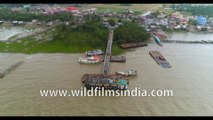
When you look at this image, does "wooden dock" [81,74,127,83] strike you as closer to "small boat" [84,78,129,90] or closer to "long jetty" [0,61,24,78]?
"small boat" [84,78,129,90]

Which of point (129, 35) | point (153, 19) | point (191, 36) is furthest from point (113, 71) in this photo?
point (153, 19)

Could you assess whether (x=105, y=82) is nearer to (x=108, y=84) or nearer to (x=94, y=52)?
(x=108, y=84)

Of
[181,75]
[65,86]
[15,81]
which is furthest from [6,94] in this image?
[181,75]

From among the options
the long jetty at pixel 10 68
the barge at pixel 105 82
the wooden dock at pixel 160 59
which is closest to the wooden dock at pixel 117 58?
the wooden dock at pixel 160 59

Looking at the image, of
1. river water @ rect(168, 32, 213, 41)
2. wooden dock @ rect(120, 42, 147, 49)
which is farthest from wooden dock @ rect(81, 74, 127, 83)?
river water @ rect(168, 32, 213, 41)

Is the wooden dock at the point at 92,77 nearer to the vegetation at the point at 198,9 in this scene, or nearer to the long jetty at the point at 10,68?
the long jetty at the point at 10,68

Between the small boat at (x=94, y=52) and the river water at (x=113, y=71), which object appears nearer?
the river water at (x=113, y=71)

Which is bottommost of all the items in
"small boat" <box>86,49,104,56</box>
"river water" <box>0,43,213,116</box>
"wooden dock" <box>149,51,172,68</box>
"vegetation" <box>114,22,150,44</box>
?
"river water" <box>0,43,213,116</box>
